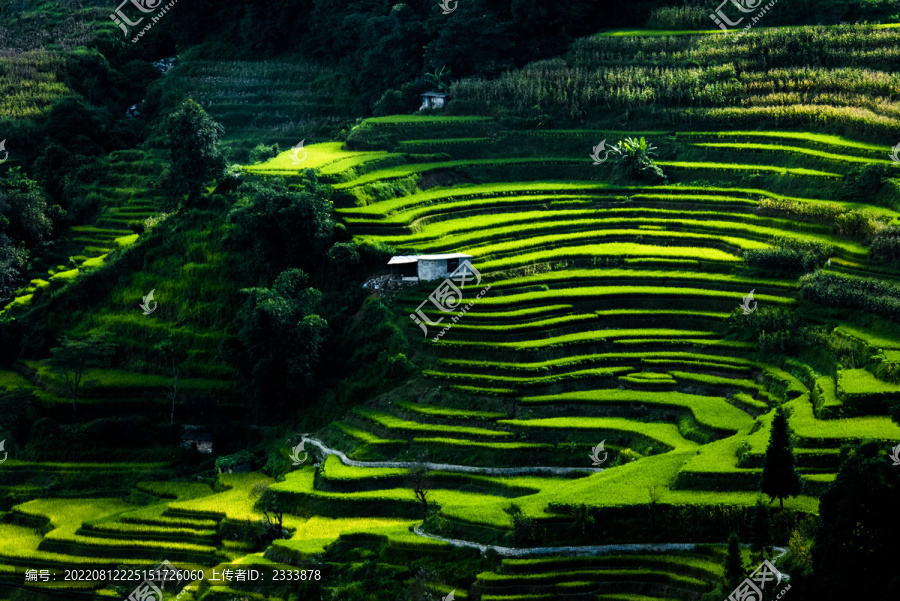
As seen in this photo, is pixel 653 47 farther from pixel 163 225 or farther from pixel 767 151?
pixel 163 225

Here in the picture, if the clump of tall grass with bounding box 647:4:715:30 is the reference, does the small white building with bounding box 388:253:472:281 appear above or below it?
below

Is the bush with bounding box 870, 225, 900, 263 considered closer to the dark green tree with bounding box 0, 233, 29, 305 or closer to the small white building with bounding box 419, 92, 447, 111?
the small white building with bounding box 419, 92, 447, 111

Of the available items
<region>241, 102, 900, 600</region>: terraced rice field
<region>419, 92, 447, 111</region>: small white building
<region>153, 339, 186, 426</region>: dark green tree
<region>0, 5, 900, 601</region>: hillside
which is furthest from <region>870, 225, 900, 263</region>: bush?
<region>153, 339, 186, 426</region>: dark green tree

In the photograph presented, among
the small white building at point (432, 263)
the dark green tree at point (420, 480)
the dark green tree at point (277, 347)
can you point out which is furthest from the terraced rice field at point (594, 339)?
the dark green tree at point (277, 347)

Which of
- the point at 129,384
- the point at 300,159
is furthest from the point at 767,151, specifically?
the point at 129,384

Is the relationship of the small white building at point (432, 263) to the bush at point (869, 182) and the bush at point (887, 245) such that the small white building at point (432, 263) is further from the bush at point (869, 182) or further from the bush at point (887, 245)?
the bush at point (869, 182)

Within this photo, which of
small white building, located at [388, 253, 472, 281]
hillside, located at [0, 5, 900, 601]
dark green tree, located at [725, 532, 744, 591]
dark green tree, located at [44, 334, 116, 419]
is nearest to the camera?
dark green tree, located at [725, 532, 744, 591]
